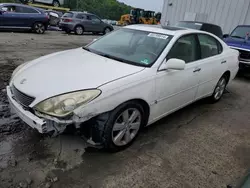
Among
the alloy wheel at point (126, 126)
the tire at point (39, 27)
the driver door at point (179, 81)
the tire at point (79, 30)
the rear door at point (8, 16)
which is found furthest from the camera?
the tire at point (79, 30)

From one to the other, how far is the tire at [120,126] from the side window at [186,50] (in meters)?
0.94

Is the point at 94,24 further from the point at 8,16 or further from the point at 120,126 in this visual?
the point at 120,126

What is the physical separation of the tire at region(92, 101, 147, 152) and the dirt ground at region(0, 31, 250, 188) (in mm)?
147

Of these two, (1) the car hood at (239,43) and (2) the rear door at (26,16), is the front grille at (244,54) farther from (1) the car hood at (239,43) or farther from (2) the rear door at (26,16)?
(2) the rear door at (26,16)

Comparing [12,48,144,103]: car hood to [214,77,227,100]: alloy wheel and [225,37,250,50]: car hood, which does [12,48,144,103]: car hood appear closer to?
[214,77,227,100]: alloy wheel

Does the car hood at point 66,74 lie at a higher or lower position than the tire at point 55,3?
higher

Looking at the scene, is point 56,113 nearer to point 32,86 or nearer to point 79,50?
point 32,86

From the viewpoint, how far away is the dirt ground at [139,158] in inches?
Result: 98.2

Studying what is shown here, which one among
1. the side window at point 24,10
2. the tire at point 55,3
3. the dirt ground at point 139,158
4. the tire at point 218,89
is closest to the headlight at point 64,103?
the dirt ground at point 139,158

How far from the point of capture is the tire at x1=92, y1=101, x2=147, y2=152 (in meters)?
2.64

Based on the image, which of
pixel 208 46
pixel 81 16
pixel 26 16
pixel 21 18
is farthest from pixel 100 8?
pixel 208 46

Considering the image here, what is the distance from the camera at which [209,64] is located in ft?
13.3

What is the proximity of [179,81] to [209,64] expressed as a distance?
0.98m

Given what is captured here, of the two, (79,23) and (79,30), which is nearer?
(79,23)
